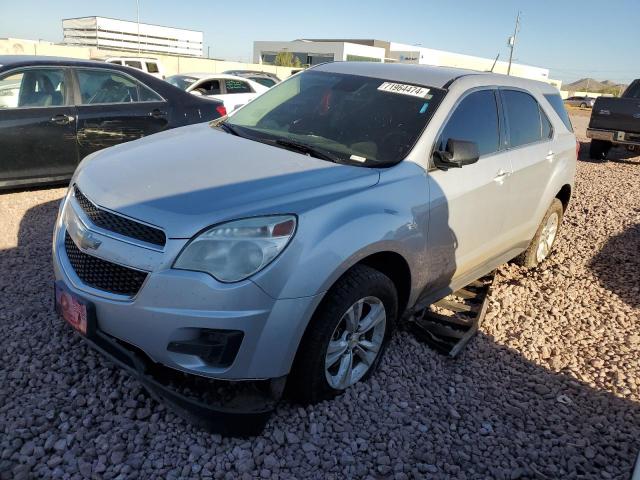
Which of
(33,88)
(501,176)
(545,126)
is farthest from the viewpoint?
(33,88)

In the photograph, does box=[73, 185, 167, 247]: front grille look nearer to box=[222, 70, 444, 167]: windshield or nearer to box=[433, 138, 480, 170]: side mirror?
box=[222, 70, 444, 167]: windshield

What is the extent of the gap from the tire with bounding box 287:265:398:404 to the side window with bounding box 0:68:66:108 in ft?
16.0

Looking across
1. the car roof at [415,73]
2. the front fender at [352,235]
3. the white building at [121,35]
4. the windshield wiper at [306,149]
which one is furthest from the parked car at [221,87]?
the white building at [121,35]

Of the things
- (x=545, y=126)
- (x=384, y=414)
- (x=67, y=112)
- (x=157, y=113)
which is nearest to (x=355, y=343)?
(x=384, y=414)

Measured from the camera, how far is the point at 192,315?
2.25 meters

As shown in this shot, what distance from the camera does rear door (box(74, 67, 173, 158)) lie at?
619 centimetres

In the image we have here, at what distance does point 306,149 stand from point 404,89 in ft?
2.92

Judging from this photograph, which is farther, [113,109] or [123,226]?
[113,109]

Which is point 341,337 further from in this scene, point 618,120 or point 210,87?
point 618,120

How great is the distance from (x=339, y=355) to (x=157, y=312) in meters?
0.99

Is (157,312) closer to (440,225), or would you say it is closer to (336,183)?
(336,183)

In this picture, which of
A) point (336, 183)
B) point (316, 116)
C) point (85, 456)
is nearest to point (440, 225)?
point (336, 183)

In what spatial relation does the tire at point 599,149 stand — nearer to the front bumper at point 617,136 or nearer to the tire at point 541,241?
the front bumper at point 617,136

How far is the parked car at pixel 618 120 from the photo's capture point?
1150cm
